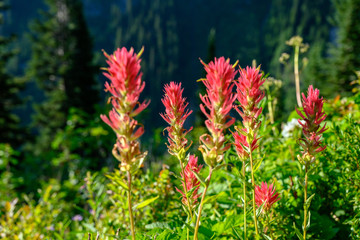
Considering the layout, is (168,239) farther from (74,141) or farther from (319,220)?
(74,141)

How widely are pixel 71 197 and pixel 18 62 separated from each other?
12850 cm

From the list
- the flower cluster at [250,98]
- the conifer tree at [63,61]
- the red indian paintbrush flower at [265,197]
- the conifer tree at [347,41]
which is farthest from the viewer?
the conifer tree at [347,41]

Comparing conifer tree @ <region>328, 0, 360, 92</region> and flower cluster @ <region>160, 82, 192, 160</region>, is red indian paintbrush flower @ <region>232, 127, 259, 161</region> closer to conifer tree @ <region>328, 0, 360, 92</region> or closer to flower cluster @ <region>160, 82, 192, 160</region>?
flower cluster @ <region>160, 82, 192, 160</region>

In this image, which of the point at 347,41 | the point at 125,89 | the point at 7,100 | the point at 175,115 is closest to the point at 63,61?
the point at 7,100

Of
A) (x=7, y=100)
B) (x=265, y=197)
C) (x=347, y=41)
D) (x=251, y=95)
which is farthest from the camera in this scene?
(x=347, y=41)

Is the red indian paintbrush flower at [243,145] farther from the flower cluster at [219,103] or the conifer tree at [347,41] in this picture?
the conifer tree at [347,41]

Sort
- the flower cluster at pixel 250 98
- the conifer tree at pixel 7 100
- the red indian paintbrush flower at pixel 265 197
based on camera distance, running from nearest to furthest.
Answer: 1. the flower cluster at pixel 250 98
2. the red indian paintbrush flower at pixel 265 197
3. the conifer tree at pixel 7 100

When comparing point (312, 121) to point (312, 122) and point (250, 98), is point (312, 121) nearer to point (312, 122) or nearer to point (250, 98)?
point (312, 122)

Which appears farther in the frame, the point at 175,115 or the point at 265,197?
the point at 265,197

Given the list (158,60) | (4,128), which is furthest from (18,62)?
(4,128)

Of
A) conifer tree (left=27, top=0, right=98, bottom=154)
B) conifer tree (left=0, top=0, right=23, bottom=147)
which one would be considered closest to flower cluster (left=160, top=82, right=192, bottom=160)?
conifer tree (left=0, top=0, right=23, bottom=147)

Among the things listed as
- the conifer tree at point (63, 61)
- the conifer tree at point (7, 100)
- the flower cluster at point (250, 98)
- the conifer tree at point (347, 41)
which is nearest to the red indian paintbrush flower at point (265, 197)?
the flower cluster at point (250, 98)

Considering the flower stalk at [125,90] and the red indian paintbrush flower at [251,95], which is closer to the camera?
the flower stalk at [125,90]

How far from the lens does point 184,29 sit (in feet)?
470
